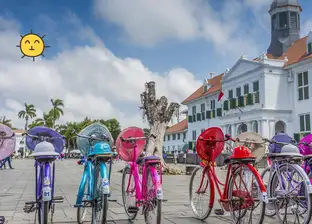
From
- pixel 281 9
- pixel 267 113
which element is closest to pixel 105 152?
pixel 267 113

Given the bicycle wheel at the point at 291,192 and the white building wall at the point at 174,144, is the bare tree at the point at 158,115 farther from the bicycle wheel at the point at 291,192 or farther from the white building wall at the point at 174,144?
the white building wall at the point at 174,144

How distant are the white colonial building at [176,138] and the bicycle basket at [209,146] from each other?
166ft

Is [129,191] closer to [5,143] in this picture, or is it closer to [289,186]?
[5,143]

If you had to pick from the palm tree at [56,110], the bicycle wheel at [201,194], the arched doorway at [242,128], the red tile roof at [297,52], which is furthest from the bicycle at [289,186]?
the palm tree at [56,110]

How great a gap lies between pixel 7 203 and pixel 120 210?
2651mm

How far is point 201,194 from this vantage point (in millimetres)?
6062

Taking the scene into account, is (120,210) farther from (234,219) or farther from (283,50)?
(283,50)

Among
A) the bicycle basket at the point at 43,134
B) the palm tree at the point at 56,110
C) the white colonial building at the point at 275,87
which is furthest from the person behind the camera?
the palm tree at the point at 56,110

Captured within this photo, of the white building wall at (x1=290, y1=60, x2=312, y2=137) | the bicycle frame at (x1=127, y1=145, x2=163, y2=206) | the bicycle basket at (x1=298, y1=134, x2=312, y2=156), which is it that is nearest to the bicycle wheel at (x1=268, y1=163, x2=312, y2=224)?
the bicycle basket at (x1=298, y1=134, x2=312, y2=156)

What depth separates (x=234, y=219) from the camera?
5090mm

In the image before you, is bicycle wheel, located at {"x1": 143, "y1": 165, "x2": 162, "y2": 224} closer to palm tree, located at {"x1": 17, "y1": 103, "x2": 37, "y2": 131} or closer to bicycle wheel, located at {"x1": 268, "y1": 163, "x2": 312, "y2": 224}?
bicycle wheel, located at {"x1": 268, "y1": 163, "x2": 312, "y2": 224}

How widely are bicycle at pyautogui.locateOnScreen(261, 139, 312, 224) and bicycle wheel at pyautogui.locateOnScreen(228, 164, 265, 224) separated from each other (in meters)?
0.31

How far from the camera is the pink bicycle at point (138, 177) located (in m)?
5.18

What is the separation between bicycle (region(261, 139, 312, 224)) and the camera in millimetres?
4633
